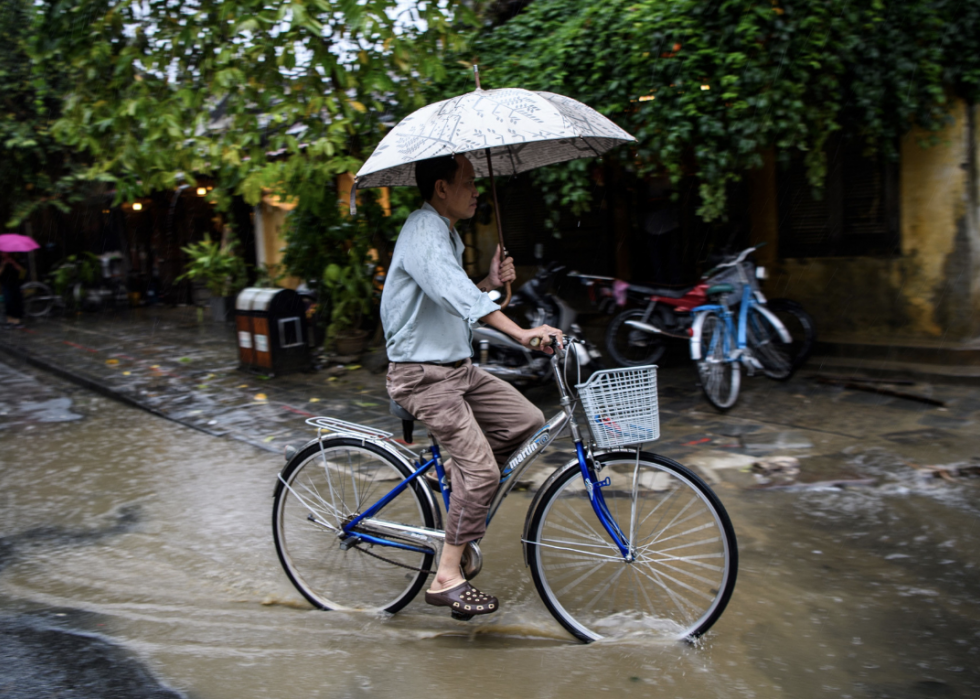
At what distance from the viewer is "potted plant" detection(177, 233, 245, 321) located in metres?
14.3

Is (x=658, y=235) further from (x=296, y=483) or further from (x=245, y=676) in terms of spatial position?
(x=245, y=676)

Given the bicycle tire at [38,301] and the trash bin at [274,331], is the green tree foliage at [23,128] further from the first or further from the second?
the trash bin at [274,331]

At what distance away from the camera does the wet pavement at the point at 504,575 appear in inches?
114

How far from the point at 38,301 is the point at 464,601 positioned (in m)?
18.4

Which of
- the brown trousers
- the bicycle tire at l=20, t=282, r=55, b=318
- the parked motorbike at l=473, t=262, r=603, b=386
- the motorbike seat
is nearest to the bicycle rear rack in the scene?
the brown trousers

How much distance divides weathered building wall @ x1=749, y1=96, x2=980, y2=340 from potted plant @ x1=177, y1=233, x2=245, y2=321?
9959 mm

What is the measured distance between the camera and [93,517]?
490 cm

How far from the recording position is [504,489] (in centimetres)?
323

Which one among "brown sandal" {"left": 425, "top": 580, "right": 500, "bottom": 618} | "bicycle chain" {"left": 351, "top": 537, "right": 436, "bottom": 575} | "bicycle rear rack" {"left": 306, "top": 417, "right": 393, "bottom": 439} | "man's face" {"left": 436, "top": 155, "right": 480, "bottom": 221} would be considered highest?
"man's face" {"left": 436, "top": 155, "right": 480, "bottom": 221}

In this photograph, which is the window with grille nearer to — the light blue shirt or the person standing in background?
the light blue shirt

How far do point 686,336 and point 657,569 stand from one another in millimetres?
4751

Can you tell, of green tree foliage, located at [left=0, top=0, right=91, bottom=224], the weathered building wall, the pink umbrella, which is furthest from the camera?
green tree foliage, located at [left=0, top=0, right=91, bottom=224]

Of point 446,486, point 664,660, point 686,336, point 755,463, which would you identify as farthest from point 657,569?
point 686,336

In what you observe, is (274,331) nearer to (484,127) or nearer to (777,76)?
(777,76)
